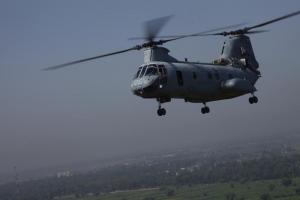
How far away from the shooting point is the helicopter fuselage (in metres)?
31.4

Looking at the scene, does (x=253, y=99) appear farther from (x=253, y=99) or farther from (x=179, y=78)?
(x=179, y=78)

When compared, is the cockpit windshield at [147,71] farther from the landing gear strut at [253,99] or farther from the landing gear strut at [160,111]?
the landing gear strut at [253,99]

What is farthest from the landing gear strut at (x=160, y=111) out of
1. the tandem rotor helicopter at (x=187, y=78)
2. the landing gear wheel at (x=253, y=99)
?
the landing gear wheel at (x=253, y=99)

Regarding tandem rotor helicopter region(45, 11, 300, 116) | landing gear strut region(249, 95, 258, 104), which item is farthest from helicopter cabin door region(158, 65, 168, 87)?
landing gear strut region(249, 95, 258, 104)

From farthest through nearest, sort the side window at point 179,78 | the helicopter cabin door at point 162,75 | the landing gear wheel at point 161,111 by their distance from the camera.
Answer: the side window at point 179,78 → the landing gear wheel at point 161,111 → the helicopter cabin door at point 162,75

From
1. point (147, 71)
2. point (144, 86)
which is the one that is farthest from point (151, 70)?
point (144, 86)

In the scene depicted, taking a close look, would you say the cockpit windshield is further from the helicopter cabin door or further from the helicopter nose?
the helicopter nose

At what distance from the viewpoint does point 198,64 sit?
35.7m

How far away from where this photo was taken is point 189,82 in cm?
3362

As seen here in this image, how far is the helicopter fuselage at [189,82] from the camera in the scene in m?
31.4

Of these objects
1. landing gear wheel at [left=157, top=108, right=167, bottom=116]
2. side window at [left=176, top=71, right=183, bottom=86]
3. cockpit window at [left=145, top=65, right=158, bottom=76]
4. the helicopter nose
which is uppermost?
cockpit window at [left=145, top=65, right=158, bottom=76]

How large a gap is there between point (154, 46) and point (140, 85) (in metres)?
3.73

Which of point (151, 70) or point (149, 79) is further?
point (151, 70)

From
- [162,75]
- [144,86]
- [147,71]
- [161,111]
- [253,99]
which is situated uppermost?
[147,71]
